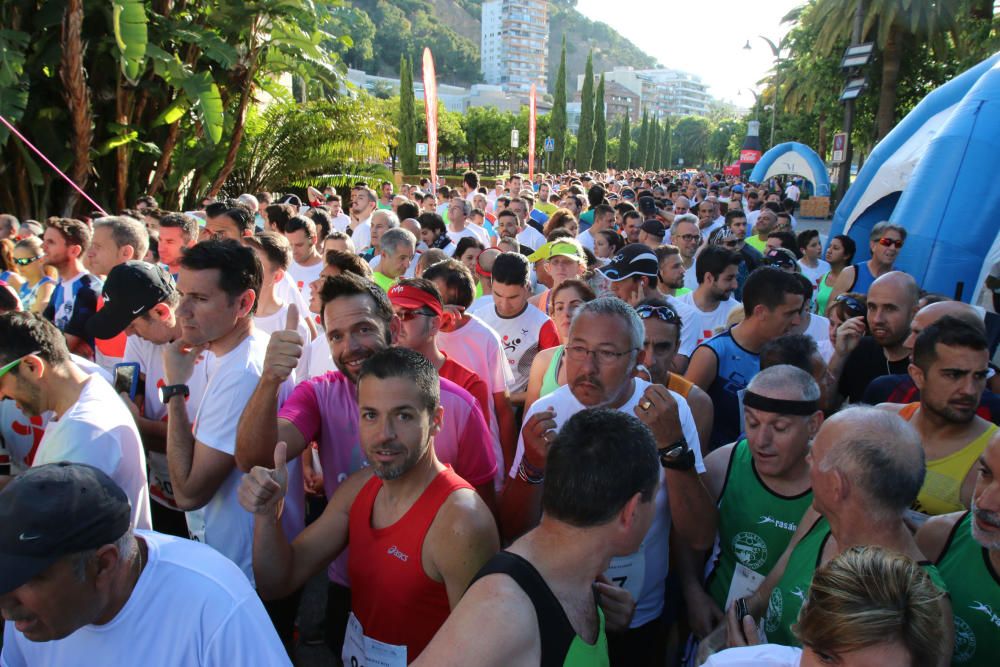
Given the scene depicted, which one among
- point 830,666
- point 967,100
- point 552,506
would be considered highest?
point 967,100

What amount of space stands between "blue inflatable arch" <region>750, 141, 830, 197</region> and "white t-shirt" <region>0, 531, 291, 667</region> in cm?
3346

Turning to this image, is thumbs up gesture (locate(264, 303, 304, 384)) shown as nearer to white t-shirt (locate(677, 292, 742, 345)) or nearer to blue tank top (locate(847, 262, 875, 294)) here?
white t-shirt (locate(677, 292, 742, 345))

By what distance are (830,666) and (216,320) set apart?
266 cm

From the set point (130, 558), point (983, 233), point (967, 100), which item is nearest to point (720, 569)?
point (130, 558)

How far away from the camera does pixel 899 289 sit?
14.5 ft

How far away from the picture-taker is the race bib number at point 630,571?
8.79 feet

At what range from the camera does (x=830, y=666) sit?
5.19ft

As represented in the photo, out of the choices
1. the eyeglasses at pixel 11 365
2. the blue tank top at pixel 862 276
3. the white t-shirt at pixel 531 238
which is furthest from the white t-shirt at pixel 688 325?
the white t-shirt at pixel 531 238

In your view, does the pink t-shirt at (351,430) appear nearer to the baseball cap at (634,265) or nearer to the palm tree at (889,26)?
the baseball cap at (634,265)

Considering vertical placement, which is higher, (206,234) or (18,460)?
(206,234)

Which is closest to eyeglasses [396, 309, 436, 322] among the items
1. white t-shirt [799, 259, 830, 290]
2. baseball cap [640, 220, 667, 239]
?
baseball cap [640, 220, 667, 239]

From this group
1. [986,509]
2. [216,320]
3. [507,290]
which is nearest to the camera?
[986,509]

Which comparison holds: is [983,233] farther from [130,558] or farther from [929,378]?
[130,558]

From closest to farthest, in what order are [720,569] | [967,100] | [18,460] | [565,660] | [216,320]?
[565,660] → [720,569] → [216,320] → [18,460] → [967,100]
